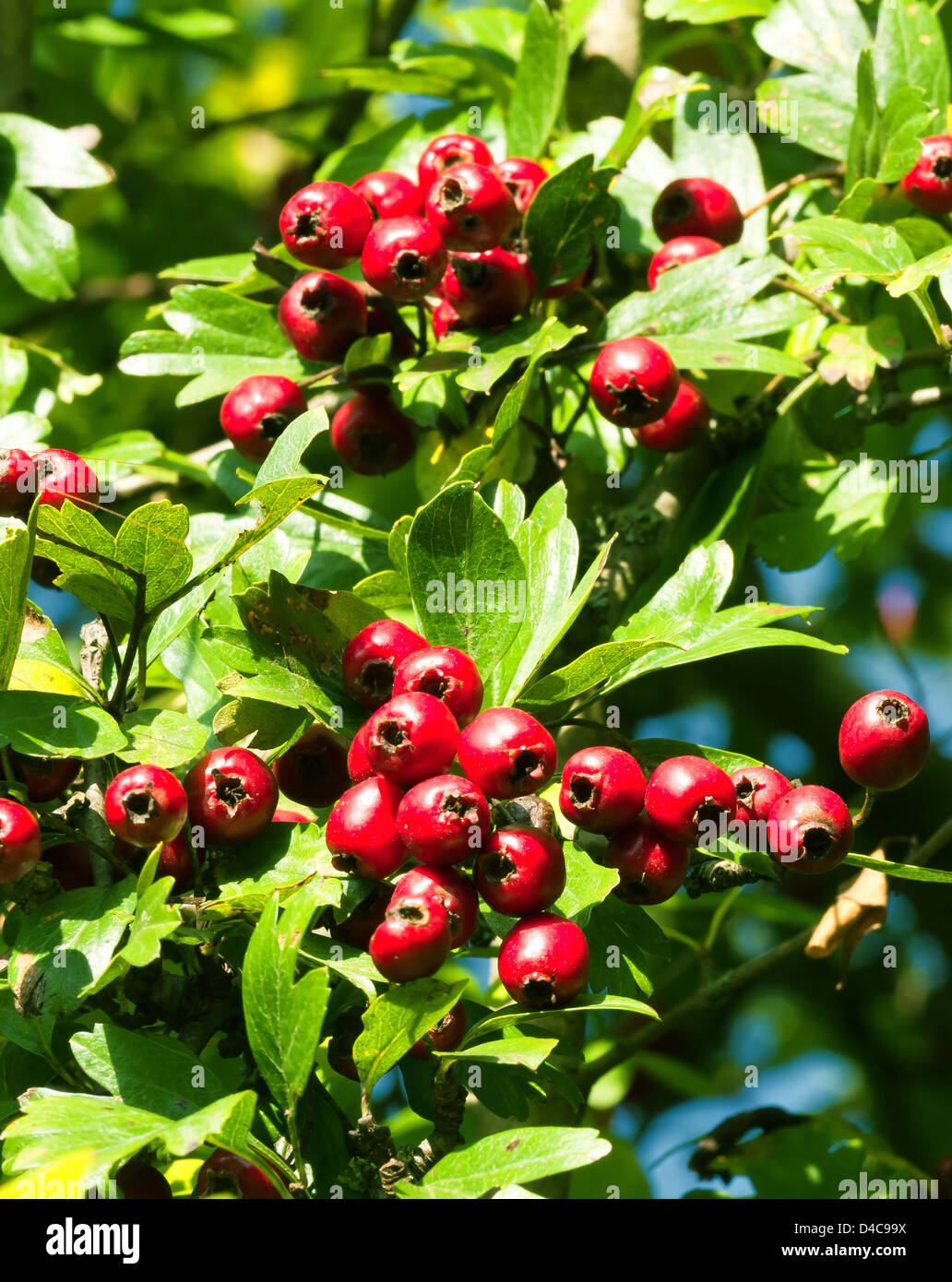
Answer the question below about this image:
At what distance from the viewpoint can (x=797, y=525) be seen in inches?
81.4

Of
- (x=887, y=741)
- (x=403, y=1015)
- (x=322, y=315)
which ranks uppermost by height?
(x=322, y=315)

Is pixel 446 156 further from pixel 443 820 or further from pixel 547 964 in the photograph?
pixel 547 964

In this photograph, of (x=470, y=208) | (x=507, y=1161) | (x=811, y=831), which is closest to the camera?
(x=507, y=1161)

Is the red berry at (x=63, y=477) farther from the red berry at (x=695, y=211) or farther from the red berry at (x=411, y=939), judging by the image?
the red berry at (x=695, y=211)

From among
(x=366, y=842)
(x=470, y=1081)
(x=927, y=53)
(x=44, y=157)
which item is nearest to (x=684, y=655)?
(x=366, y=842)

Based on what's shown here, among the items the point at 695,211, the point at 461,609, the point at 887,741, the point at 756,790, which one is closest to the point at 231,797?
the point at 461,609

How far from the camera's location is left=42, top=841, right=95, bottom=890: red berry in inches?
57.5

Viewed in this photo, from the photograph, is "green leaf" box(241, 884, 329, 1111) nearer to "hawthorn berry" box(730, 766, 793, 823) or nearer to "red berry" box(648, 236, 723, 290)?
"hawthorn berry" box(730, 766, 793, 823)

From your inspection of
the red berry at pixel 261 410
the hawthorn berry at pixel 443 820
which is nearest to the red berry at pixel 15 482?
the red berry at pixel 261 410

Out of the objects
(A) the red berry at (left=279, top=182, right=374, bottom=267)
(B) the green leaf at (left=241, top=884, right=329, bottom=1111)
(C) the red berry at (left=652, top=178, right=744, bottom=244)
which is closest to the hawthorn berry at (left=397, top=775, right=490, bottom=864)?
(B) the green leaf at (left=241, top=884, right=329, bottom=1111)

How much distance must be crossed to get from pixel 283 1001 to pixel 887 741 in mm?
654

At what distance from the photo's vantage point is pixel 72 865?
1465mm

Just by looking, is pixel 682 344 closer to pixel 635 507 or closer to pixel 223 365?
pixel 635 507

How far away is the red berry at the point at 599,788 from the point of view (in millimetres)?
1325
